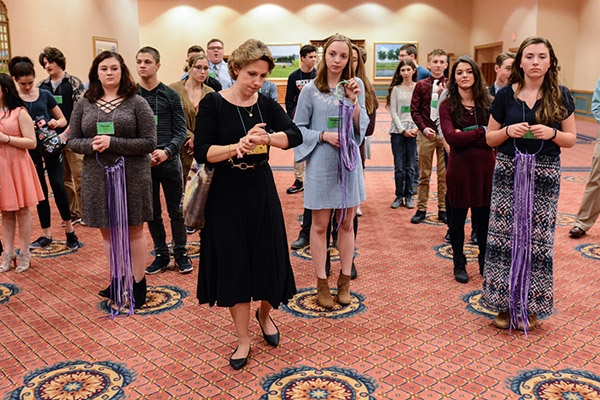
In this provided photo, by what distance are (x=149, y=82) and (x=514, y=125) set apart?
8.47ft

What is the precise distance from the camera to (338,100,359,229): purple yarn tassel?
348cm

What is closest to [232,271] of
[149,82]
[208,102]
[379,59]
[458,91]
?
[208,102]

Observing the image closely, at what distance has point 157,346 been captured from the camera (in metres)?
3.20

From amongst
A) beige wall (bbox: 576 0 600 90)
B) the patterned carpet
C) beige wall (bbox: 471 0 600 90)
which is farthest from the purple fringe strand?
beige wall (bbox: 471 0 600 90)

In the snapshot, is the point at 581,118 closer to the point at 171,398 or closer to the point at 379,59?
the point at 379,59

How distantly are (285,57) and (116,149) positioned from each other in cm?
2055

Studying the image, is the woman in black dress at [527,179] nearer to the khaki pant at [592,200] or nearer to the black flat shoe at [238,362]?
the black flat shoe at [238,362]

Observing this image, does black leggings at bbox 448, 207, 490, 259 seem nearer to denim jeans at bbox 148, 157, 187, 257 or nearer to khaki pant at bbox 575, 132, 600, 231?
khaki pant at bbox 575, 132, 600, 231

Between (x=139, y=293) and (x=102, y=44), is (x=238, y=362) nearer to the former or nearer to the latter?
(x=139, y=293)

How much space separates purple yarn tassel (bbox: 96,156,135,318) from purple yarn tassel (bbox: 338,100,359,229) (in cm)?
136

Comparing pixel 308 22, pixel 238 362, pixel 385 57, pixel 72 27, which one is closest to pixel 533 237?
pixel 238 362

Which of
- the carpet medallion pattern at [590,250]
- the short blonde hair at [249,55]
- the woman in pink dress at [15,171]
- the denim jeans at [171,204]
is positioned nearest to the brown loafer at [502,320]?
the carpet medallion pattern at [590,250]

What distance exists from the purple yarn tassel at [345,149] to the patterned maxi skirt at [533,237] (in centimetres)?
87

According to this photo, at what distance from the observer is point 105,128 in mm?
3430
